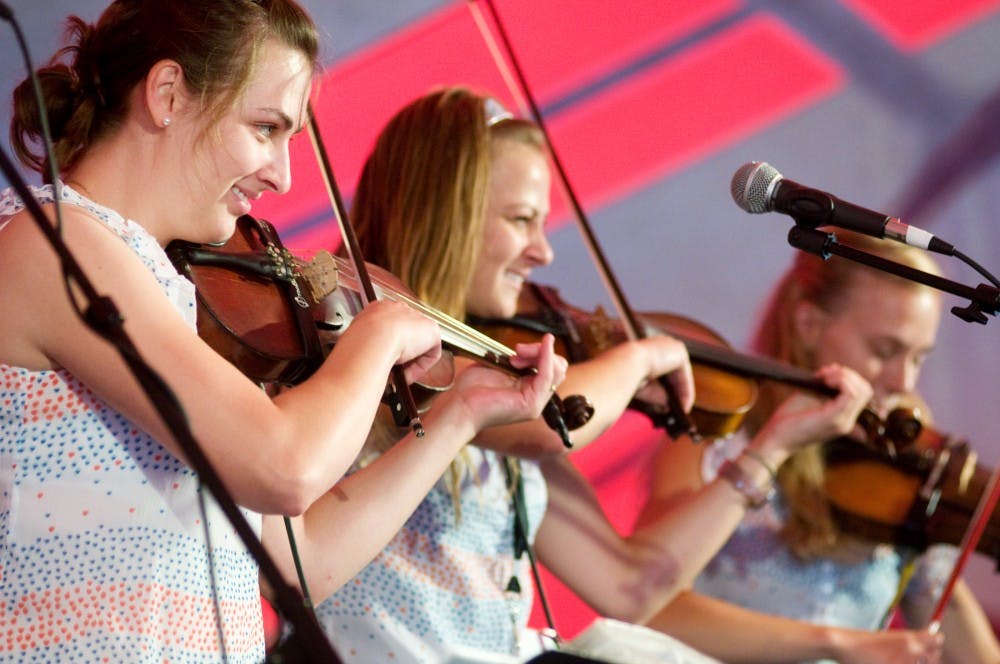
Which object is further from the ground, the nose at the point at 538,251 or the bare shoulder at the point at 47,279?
the bare shoulder at the point at 47,279

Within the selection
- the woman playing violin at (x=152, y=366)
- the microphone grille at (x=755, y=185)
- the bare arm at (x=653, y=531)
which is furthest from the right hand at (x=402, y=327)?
the bare arm at (x=653, y=531)

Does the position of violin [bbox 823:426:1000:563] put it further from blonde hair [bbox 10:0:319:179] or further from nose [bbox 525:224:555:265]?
blonde hair [bbox 10:0:319:179]

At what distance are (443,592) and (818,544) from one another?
816mm

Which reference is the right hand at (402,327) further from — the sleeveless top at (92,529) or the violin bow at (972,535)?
the violin bow at (972,535)

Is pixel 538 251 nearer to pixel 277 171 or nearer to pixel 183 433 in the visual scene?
pixel 277 171

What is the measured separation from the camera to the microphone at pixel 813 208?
1.31m

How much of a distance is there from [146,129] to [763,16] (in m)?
2.13

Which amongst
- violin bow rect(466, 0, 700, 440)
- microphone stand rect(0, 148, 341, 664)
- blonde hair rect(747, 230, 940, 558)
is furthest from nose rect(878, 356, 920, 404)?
microphone stand rect(0, 148, 341, 664)

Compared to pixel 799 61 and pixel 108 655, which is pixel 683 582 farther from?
pixel 799 61

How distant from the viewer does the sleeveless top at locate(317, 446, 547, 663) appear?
184 cm

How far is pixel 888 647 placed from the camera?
2.18 metres

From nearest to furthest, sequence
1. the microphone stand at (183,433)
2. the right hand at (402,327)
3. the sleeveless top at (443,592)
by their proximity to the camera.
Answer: the microphone stand at (183,433)
the right hand at (402,327)
the sleeveless top at (443,592)

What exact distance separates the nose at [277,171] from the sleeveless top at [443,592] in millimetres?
648

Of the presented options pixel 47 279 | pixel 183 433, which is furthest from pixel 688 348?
pixel 183 433
